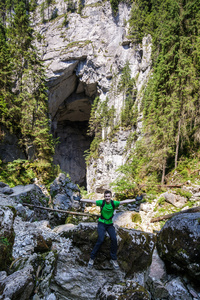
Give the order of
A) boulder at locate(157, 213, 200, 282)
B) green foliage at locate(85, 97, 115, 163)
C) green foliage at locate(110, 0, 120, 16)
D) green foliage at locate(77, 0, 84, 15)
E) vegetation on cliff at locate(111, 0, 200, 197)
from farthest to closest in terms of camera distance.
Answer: green foliage at locate(77, 0, 84, 15), green foliage at locate(110, 0, 120, 16), green foliage at locate(85, 97, 115, 163), vegetation on cliff at locate(111, 0, 200, 197), boulder at locate(157, 213, 200, 282)

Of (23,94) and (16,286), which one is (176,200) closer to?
(16,286)

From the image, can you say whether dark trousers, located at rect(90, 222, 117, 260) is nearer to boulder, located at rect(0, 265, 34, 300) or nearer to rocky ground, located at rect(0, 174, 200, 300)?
rocky ground, located at rect(0, 174, 200, 300)

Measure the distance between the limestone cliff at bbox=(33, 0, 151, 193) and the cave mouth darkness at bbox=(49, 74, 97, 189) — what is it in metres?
0.20

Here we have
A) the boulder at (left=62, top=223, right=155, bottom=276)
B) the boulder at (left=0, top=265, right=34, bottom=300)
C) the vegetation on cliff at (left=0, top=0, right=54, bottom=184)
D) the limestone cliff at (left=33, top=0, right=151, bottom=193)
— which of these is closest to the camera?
the boulder at (left=0, top=265, right=34, bottom=300)

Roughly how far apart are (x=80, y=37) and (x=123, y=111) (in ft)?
50.4

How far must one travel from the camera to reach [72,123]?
37125mm

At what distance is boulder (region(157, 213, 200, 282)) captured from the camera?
310 cm

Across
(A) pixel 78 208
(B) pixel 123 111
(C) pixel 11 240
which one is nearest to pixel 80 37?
(B) pixel 123 111

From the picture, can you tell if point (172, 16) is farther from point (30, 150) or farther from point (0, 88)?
point (30, 150)

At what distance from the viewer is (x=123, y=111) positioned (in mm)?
22078

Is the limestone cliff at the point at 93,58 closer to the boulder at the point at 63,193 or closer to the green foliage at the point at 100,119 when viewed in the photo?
the green foliage at the point at 100,119

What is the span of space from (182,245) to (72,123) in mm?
35821

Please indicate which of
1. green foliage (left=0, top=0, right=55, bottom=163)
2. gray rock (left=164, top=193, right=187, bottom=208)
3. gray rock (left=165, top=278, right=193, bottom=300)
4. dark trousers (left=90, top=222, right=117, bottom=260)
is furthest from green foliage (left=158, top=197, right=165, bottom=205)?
green foliage (left=0, top=0, right=55, bottom=163)

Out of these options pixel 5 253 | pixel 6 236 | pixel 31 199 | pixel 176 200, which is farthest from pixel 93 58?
pixel 5 253
